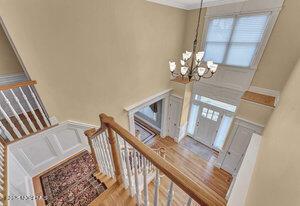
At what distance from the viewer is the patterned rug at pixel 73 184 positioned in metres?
2.48

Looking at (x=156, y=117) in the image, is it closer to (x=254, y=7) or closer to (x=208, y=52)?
(x=208, y=52)

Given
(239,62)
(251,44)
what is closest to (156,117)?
(239,62)

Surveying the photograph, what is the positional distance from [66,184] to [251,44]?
5540 mm

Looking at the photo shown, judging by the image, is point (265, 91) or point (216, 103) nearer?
point (265, 91)

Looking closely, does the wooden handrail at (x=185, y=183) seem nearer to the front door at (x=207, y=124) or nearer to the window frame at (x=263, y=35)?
the window frame at (x=263, y=35)

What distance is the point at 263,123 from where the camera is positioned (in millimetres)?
3758

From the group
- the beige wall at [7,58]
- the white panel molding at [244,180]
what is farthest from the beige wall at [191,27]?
the beige wall at [7,58]

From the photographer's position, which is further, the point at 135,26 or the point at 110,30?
the point at 135,26

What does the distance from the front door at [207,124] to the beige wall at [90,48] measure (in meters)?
2.61

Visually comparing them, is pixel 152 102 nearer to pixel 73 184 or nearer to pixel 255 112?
pixel 255 112

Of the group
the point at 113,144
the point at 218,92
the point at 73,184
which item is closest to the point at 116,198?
the point at 113,144

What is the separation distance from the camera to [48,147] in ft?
10.2

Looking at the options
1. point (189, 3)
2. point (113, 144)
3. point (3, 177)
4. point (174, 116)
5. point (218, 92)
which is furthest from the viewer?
point (174, 116)

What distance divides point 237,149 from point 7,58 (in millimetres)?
6454
